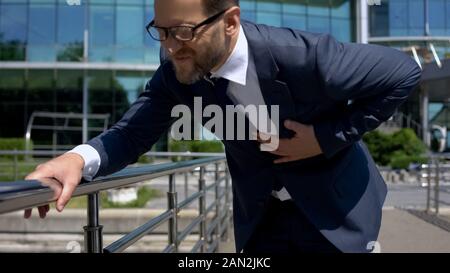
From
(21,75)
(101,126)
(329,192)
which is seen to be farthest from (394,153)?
(329,192)

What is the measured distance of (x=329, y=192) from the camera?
6.30 ft

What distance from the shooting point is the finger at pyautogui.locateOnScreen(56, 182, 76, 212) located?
1625mm

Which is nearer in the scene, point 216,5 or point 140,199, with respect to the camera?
point 216,5

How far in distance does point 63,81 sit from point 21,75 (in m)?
2.01

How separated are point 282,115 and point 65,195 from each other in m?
0.71

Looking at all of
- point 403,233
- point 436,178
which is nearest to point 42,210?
point 403,233

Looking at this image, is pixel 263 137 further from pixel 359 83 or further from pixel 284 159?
pixel 359 83

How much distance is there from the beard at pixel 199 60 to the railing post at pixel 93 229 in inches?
23.2

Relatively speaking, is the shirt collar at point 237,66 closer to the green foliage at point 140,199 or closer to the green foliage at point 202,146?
the green foliage at point 140,199

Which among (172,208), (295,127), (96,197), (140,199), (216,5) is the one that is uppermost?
(216,5)

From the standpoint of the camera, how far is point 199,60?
1.72 meters

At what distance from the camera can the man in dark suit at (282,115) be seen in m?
1.73

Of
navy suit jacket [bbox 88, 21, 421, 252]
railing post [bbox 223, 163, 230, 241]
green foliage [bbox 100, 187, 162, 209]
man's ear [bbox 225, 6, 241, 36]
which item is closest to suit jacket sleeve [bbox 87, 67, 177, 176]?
navy suit jacket [bbox 88, 21, 421, 252]
